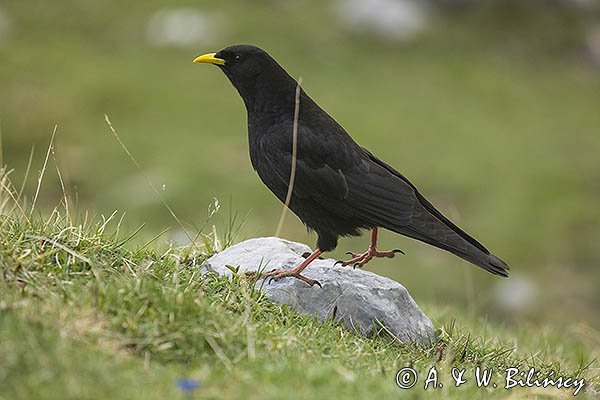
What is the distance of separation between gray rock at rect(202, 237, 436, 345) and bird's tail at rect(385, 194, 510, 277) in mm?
376

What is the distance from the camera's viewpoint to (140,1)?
828 inches

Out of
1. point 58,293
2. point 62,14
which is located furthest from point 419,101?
point 58,293

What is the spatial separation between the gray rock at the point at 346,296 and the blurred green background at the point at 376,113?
5204 millimetres

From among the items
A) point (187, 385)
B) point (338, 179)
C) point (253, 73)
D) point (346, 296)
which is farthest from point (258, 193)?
point (187, 385)

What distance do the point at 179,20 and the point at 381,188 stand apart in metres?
14.8

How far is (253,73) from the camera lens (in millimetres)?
6457

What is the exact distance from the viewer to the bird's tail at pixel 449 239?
5.61 metres

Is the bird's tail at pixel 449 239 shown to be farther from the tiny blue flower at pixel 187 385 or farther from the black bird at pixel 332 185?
the tiny blue flower at pixel 187 385

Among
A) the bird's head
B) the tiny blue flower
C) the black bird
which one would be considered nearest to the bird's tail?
the black bird

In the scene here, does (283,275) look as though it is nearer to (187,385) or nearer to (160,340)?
(160,340)

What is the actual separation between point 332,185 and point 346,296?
0.85 metres

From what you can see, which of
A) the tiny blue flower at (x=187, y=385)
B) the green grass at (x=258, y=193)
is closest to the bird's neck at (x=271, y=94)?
the green grass at (x=258, y=193)

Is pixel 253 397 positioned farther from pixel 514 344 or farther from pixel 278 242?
pixel 514 344

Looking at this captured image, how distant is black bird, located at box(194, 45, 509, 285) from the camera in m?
5.80
